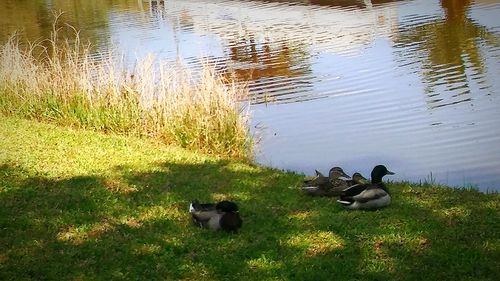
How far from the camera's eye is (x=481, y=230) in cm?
666

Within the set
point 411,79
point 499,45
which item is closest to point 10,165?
point 411,79

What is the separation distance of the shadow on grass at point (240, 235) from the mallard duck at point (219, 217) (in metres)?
0.11

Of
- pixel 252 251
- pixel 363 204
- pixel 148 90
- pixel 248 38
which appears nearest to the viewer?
pixel 252 251

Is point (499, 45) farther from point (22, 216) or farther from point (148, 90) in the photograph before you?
point (22, 216)

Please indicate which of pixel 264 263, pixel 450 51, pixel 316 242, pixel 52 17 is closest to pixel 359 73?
pixel 450 51

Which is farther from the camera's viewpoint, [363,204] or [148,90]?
[148,90]

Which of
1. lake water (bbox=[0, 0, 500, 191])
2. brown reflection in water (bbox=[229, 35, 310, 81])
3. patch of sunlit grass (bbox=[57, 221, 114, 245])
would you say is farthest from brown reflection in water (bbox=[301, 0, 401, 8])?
patch of sunlit grass (bbox=[57, 221, 114, 245])

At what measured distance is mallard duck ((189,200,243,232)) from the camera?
23.0ft

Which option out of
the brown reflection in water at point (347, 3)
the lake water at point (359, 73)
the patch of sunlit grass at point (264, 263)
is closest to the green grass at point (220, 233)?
the patch of sunlit grass at point (264, 263)

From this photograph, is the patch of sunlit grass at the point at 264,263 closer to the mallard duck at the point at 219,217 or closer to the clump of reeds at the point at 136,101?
the mallard duck at the point at 219,217

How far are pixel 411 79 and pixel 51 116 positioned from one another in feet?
27.7

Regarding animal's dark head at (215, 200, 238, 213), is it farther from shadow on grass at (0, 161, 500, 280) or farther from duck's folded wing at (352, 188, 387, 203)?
duck's folded wing at (352, 188, 387, 203)

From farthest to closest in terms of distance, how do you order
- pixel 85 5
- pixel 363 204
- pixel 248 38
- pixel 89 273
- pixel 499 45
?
pixel 85 5, pixel 248 38, pixel 499 45, pixel 363 204, pixel 89 273

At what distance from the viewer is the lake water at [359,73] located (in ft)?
36.8
